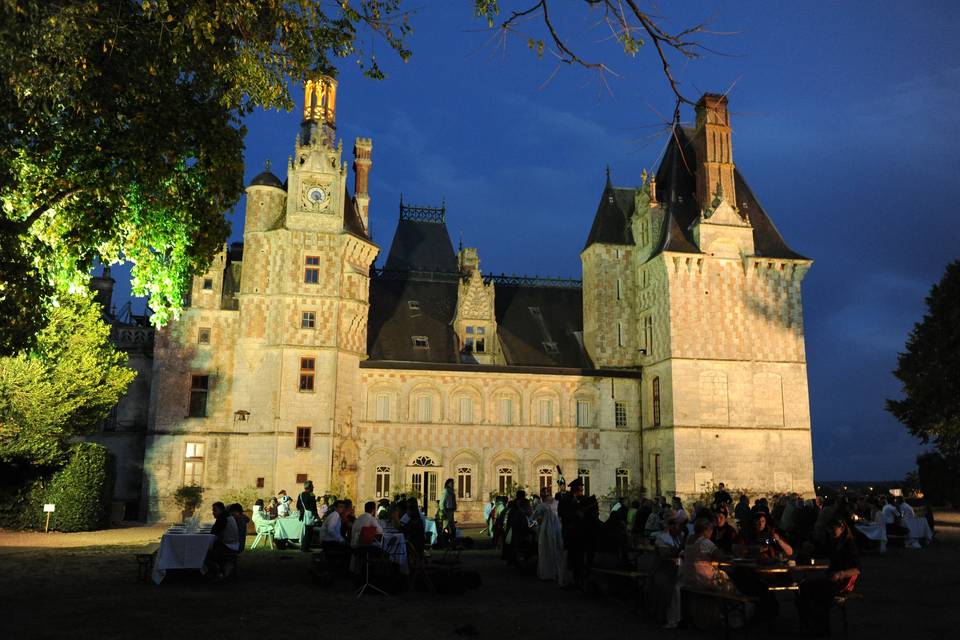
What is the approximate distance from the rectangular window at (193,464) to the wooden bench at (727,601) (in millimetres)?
28044

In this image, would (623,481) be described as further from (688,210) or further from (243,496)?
(243,496)

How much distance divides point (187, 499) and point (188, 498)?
0.06 metres

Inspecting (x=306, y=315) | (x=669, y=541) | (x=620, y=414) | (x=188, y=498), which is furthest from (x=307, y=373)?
(x=669, y=541)

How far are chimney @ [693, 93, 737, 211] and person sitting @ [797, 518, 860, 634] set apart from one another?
100 feet

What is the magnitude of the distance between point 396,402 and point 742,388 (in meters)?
16.9

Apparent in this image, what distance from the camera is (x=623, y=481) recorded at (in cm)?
3950

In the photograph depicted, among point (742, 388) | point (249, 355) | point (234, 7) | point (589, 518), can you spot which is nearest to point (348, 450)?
point (249, 355)

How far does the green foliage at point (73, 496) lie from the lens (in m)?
28.0

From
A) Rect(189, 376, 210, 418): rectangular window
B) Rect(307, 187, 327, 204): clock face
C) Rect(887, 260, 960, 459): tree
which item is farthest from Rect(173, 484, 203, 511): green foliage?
Rect(887, 260, 960, 459): tree

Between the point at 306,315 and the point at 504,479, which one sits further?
the point at 504,479

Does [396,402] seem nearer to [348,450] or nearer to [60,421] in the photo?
[348,450]

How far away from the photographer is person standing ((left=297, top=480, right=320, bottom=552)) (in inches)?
837

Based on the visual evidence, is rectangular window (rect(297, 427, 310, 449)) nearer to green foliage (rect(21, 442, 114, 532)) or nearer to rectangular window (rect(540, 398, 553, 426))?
green foliage (rect(21, 442, 114, 532))

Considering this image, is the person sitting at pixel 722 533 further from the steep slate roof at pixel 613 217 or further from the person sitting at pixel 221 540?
the steep slate roof at pixel 613 217
